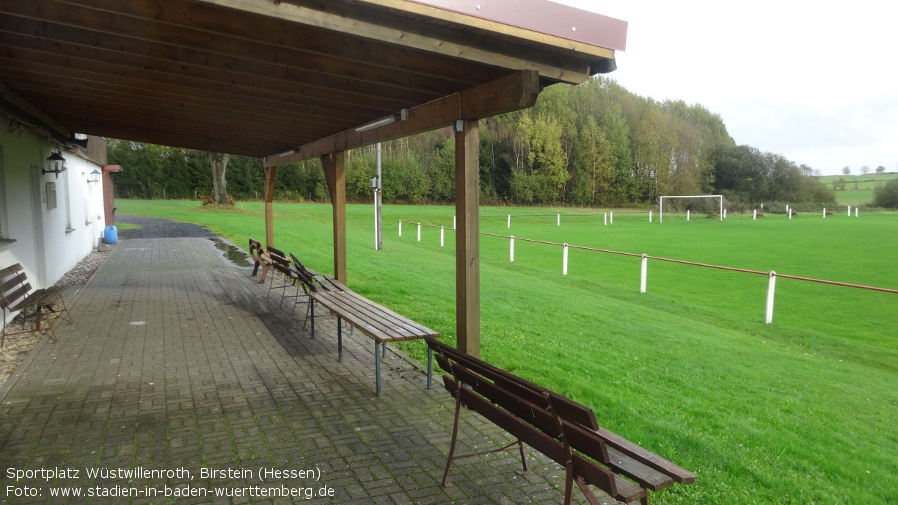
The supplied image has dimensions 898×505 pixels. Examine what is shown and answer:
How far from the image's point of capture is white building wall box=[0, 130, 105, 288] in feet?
25.1

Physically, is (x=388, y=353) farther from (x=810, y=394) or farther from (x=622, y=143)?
(x=622, y=143)

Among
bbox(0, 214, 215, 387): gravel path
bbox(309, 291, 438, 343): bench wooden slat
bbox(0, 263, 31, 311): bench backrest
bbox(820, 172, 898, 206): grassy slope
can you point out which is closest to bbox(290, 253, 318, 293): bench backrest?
bbox(309, 291, 438, 343): bench wooden slat

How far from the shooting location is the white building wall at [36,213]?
25.1 feet

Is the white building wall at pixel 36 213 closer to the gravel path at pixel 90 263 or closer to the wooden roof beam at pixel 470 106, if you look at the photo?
the gravel path at pixel 90 263

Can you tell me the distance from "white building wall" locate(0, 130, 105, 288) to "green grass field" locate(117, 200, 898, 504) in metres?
4.83

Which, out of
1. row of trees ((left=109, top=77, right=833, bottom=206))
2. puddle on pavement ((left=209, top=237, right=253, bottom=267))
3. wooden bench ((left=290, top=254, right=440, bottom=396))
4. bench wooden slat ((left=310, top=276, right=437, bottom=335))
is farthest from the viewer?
row of trees ((left=109, top=77, right=833, bottom=206))

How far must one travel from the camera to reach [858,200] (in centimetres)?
6912

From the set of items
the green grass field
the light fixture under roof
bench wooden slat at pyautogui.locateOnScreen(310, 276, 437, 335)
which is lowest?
the green grass field

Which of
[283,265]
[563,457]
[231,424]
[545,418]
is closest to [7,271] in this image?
[283,265]

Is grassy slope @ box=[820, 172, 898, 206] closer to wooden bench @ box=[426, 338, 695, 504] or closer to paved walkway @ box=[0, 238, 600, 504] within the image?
paved walkway @ box=[0, 238, 600, 504]

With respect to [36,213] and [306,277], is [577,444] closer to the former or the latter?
[306,277]

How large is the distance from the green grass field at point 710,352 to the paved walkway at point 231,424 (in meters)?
1.10

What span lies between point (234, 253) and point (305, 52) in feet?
41.5

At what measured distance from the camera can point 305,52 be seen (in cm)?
454
